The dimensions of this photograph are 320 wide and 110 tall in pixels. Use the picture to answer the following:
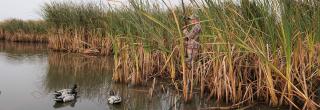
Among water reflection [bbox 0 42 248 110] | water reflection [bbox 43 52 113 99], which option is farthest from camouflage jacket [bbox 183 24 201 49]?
water reflection [bbox 43 52 113 99]

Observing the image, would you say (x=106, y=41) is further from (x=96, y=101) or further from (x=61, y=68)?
(x=96, y=101)

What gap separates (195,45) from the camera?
6.73 meters

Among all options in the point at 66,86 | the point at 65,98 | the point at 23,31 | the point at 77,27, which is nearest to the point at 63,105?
the point at 65,98

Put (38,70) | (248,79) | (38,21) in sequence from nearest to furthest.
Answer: (248,79)
(38,70)
(38,21)

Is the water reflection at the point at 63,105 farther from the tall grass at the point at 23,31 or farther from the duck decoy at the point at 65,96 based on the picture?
the tall grass at the point at 23,31

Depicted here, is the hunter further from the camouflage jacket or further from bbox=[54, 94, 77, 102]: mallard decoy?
bbox=[54, 94, 77, 102]: mallard decoy

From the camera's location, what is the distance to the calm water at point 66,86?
5891mm

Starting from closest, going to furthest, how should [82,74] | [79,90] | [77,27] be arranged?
[79,90] → [82,74] → [77,27]

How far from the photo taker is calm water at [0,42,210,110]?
5891mm

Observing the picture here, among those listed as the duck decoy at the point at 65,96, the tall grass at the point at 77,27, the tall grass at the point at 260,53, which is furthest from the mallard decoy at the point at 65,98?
the tall grass at the point at 77,27

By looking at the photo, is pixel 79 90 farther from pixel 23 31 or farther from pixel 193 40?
pixel 23 31

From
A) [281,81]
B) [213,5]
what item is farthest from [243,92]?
[213,5]

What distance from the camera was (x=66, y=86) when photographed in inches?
303

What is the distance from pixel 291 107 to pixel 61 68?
6.77 m
